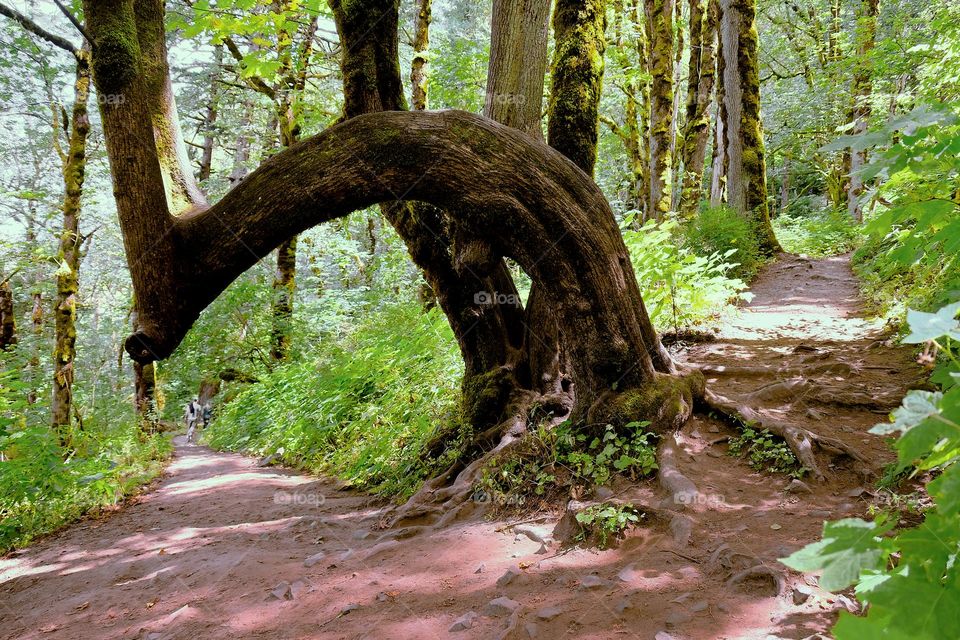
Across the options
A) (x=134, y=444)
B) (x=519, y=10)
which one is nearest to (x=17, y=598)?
(x=519, y=10)

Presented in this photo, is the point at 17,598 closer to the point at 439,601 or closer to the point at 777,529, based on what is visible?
the point at 439,601

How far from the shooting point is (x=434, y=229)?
542 centimetres

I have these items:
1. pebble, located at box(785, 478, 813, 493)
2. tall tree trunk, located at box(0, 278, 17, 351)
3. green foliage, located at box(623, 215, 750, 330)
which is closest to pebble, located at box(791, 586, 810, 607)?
pebble, located at box(785, 478, 813, 493)

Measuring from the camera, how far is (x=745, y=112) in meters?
11.8

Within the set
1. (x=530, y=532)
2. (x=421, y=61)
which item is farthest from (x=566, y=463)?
(x=421, y=61)

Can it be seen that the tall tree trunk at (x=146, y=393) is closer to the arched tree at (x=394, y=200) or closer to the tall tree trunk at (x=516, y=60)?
the arched tree at (x=394, y=200)

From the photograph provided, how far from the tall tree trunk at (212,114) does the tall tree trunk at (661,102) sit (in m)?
11.7

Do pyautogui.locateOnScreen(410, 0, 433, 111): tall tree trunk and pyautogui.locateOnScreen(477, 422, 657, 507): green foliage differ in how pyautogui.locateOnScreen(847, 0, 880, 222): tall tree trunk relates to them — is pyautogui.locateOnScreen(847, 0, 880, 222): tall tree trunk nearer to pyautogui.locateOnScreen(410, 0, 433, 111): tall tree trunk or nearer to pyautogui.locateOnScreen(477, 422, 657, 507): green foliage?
pyautogui.locateOnScreen(410, 0, 433, 111): tall tree trunk

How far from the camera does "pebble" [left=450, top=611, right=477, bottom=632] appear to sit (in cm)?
263

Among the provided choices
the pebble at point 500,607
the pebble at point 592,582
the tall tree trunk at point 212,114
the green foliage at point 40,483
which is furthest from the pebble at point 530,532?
the tall tree trunk at point 212,114

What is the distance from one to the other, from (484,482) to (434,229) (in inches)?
101

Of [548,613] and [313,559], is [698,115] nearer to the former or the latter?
[313,559]

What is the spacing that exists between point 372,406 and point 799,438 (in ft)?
19.3

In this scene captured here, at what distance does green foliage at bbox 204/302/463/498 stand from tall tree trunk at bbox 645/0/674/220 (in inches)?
239
